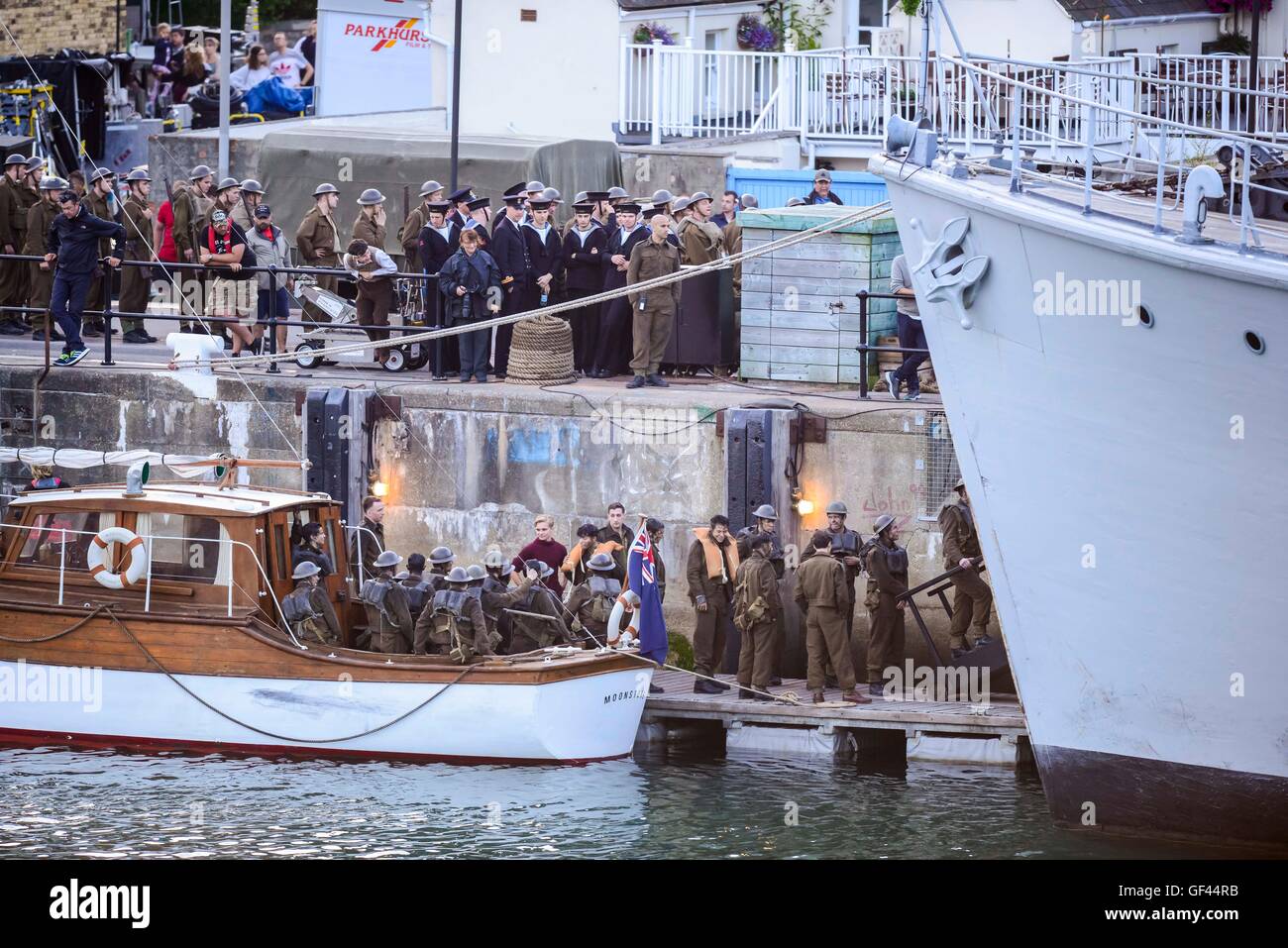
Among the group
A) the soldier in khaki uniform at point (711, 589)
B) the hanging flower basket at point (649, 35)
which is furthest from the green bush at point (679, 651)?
the hanging flower basket at point (649, 35)

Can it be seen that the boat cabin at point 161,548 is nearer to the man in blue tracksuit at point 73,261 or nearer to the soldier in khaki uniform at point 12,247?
the man in blue tracksuit at point 73,261

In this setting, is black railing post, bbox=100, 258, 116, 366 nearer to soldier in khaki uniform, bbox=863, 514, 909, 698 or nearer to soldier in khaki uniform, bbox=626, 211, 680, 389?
soldier in khaki uniform, bbox=626, 211, 680, 389

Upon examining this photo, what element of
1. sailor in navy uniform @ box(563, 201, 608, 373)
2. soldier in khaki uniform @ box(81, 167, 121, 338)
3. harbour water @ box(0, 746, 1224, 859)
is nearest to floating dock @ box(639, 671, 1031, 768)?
harbour water @ box(0, 746, 1224, 859)

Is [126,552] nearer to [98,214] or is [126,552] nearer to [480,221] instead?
[480,221]

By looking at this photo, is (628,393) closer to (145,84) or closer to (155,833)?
(155,833)

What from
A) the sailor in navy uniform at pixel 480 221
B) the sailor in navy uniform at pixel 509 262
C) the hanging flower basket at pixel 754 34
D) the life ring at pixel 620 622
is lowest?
the life ring at pixel 620 622

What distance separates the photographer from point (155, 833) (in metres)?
12.9

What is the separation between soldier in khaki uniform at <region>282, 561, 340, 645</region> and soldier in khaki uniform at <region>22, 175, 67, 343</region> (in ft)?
23.5

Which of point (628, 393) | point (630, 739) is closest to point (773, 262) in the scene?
point (628, 393)

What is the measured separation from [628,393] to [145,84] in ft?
65.8

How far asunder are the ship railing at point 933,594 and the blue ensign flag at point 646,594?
6.21ft

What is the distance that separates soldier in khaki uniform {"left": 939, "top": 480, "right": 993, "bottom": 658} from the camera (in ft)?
48.5

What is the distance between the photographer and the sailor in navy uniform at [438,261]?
59.2 ft
